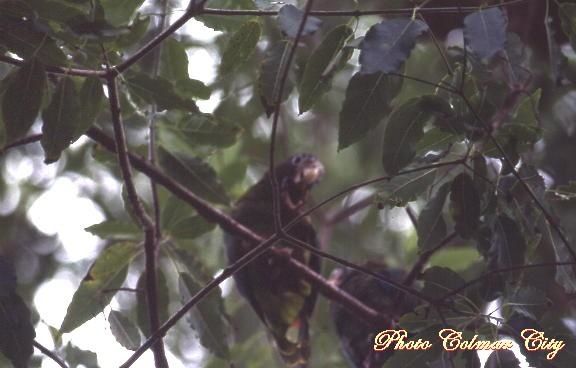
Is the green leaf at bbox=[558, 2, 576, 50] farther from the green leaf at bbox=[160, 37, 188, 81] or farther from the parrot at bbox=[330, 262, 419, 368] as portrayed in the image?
the parrot at bbox=[330, 262, 419, 368]

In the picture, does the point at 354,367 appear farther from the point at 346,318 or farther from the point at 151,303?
the point at 151,303

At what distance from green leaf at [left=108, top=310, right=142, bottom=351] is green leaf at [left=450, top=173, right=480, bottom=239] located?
950 millimetres

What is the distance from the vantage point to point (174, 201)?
2893 mm

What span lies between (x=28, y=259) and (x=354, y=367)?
2.64 m

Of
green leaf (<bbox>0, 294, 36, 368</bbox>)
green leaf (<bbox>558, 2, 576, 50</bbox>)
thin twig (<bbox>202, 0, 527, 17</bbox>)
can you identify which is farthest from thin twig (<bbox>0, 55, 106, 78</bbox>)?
green leaf (<bbox>558, 2, 576, 50</bbox>)

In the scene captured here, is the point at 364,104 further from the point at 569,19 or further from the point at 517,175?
the point at 569,19

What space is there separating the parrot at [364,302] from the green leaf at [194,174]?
0.62m

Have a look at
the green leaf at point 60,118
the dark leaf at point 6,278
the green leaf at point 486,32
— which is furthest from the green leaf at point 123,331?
the green leaf at point 486,32

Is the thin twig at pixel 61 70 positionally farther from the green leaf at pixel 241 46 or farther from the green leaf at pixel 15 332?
the green leaf at pixel 15 332

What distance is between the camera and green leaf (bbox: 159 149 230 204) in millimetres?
2891

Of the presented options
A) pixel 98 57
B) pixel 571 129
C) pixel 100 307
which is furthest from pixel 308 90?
pixel 571 129

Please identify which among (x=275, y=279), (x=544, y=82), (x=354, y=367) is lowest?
(x=354, y=367)

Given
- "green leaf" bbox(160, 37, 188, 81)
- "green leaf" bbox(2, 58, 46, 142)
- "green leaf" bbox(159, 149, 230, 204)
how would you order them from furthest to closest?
"green leaf" bbox(159, 149, 230, 204) < "green leaf" bbox(160, 37, 188, 81) < "green leaf" bbox(2, 58, 46, 142)

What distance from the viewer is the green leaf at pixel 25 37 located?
1855 mm
